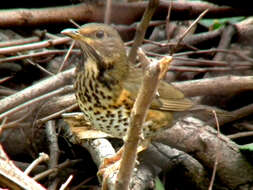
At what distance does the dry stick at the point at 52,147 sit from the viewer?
344 centimetres

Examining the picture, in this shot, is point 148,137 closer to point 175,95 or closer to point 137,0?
point 175,95

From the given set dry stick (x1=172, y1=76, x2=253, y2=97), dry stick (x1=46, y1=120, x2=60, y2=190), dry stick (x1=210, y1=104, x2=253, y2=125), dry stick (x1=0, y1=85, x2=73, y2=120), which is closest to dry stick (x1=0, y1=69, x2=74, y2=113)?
dry stick (x1=0, y1=85, x2=73, y2=120)

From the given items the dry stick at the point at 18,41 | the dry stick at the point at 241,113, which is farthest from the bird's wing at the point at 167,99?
the dry stick at the point at 18,41

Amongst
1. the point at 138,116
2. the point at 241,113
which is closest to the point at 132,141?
the point at 138,116

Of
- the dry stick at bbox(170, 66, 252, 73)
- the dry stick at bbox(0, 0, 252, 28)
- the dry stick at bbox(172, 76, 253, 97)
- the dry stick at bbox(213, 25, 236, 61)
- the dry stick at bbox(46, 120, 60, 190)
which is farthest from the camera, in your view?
the dry stick at bbox(213, 25, 236, 61)

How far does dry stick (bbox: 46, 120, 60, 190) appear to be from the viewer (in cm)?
344

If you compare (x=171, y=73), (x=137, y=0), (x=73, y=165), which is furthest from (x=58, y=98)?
(x=137, y=0)

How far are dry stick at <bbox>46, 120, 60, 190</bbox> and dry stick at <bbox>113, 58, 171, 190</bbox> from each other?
149cm

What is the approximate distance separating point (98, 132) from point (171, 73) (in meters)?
1.34

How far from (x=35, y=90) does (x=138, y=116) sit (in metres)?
2.03

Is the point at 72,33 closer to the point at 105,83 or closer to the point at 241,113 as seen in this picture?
the point at 105,83

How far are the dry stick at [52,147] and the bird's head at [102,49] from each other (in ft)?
2.72

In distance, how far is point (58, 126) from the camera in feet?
12.5

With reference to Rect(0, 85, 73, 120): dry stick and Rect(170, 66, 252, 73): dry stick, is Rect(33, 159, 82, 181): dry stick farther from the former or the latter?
Rect(170, 66, 252, 73): dry stick
